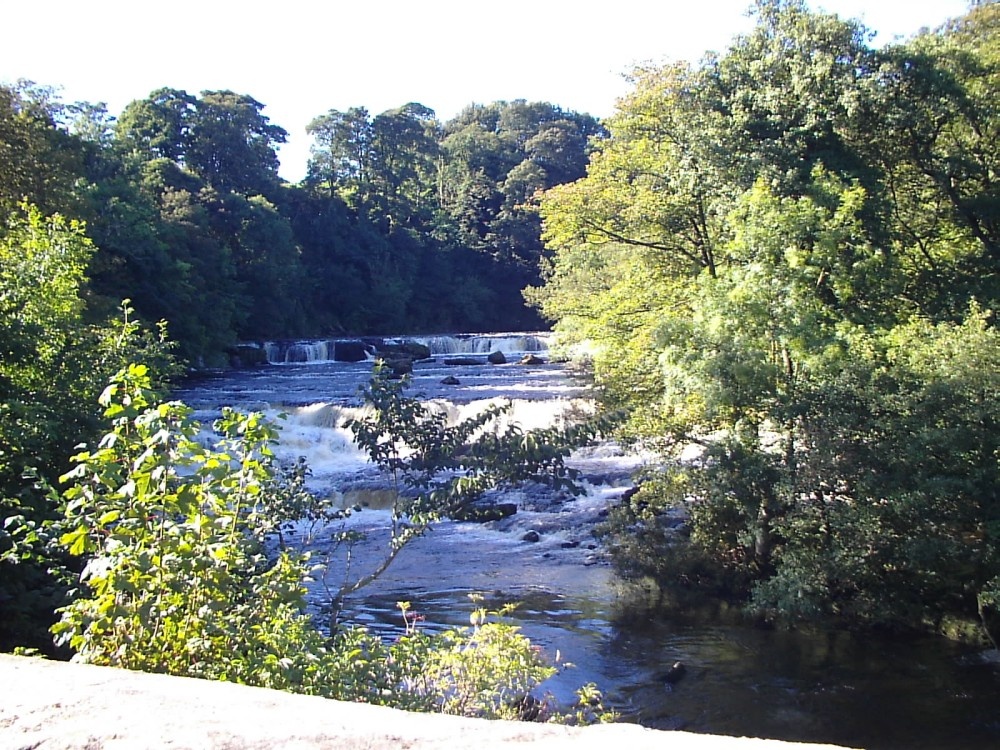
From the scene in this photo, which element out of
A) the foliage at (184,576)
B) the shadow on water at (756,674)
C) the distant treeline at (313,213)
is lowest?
the shadow on water at (756,674)

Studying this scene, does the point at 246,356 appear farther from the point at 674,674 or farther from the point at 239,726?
the point at 239,726

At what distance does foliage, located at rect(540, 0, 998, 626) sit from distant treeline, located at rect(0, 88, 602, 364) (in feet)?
49.2

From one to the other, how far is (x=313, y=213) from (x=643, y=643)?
47.9 meters

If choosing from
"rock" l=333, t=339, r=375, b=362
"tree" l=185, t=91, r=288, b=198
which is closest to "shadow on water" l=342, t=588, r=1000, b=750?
"rock" l=333, t=339, r=375, b=362

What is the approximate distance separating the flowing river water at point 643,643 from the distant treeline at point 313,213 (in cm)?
1396

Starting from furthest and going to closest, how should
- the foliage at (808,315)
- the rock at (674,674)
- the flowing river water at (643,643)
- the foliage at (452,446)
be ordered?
the foliage at (808,315)
the rock at (674,674)
the flowing river water at (643,643)
the foliage at (452,446)

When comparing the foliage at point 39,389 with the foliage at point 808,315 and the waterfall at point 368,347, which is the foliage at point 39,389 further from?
the waterfall at point 368,347

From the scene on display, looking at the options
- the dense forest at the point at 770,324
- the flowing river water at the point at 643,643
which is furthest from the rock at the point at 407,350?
the flowing river water at the point at 643,643

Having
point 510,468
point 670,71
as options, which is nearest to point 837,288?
point 670,71

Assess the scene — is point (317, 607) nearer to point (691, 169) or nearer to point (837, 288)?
point (837, 288)

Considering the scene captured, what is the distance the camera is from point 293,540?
540 inches

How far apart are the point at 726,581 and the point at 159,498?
9.67 meters

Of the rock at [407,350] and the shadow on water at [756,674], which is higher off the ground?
the rock at [407,350]

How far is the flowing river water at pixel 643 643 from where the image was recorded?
27.5ft
